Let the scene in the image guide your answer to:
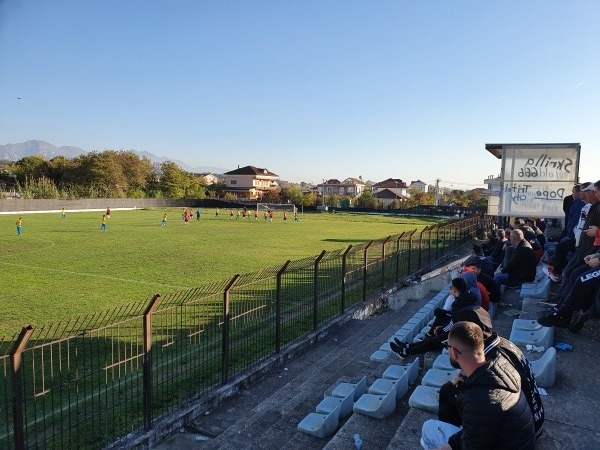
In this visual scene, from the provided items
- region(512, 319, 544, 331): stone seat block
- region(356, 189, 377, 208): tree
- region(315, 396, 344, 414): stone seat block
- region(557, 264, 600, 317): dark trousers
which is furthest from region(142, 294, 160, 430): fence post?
region(356, 189, 377, 208): tree

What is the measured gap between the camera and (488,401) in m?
2.62

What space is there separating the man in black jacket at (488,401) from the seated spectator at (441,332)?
2931 mm

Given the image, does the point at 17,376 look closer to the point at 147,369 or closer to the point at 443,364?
the point at 147,369

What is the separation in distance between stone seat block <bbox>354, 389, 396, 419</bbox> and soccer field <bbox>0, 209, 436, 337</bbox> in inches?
284

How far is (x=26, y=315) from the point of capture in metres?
9.91

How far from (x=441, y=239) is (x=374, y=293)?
24.8ft

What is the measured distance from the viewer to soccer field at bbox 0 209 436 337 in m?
11.2

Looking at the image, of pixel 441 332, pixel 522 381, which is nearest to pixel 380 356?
pixel 441 332

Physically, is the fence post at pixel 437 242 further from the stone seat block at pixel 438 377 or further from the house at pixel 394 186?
the house at pixel 394 186

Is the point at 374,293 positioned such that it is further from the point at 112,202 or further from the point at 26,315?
the point at 112,202

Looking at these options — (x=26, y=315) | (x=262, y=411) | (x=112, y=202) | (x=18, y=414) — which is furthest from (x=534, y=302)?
(x=112, y=202)

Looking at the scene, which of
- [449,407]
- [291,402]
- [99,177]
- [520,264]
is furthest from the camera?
[99,177]

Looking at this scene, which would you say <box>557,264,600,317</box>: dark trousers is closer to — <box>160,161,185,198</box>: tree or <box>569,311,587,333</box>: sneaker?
<box>569,311,587,333</box>: sneaker

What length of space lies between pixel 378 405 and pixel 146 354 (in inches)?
99.2
